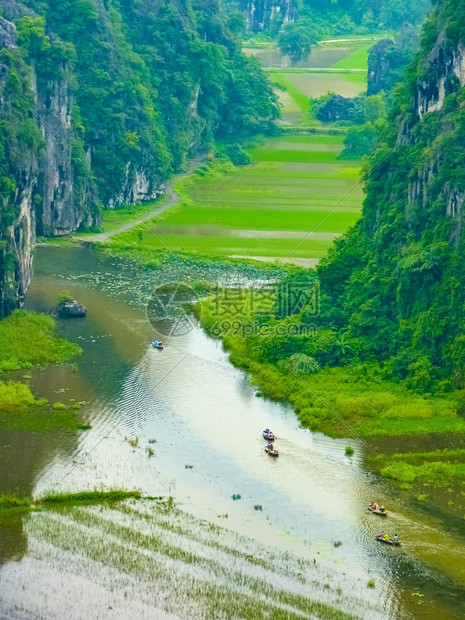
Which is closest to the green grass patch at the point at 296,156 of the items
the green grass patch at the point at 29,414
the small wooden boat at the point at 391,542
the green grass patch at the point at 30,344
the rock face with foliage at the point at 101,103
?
the rock face with foliage at the point at 101,103

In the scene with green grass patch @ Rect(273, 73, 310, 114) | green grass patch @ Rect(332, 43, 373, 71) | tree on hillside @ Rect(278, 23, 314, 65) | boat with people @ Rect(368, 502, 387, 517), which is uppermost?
tree on hillside @ Rect(278, 23, 314, 65)

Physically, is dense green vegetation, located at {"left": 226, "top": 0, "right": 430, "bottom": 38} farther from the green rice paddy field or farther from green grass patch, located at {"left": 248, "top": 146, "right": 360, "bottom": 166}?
green grass patch, located at {"left": 248, "top": 146, "right": 360, "bottom": 166}

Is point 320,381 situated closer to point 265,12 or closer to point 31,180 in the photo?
point 31,180

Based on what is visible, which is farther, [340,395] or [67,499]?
[340,395]

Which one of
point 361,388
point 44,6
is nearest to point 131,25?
point 44,6

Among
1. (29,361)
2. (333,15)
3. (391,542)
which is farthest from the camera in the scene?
(333,15)

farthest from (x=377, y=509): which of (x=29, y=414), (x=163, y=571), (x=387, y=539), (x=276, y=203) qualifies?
(x=276, y=203)

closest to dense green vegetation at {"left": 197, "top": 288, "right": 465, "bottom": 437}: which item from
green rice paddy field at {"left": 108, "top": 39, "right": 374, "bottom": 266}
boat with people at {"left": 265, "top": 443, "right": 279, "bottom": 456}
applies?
boat with people at {"left": 265, "top": 443, "right": 279, "bottom": 456}
